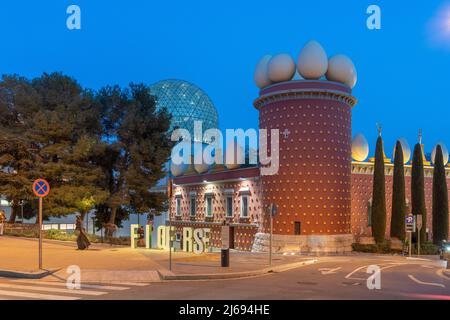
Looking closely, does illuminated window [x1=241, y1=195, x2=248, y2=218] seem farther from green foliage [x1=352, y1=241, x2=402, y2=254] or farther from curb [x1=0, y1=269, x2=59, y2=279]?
curb [x1=0, y1=269, x2=59, y2=279]

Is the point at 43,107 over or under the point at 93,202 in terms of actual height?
over

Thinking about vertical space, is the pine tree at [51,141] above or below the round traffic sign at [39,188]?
above

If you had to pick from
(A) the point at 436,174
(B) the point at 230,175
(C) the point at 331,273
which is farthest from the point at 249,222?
(C) the point at 331,273

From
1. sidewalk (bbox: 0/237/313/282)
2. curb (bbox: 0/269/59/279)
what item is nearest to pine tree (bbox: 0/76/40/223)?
sidewalk (bbox: 0/237/313/282)

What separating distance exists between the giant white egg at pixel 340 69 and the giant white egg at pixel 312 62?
0.94 meters

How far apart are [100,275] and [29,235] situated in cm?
1844

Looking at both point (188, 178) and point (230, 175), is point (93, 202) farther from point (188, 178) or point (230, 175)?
point (188, 178)

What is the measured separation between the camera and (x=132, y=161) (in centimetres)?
3741

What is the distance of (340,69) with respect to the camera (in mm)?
37750

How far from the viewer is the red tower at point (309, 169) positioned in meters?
36.4

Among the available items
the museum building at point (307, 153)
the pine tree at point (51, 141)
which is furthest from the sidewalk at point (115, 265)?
the museum building at point (307, 153)

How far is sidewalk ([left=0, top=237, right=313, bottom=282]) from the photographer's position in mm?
16812

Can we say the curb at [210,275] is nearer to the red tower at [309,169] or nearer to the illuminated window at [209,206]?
the red tower at [309,169]

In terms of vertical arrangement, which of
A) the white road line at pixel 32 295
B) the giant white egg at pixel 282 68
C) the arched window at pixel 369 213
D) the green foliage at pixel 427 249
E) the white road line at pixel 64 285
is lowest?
the green foliage at pixel 427 249
